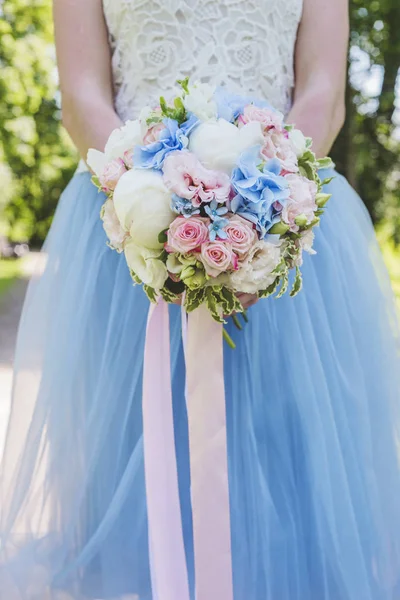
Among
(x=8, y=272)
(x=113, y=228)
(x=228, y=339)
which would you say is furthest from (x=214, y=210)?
(x=8, y=272)

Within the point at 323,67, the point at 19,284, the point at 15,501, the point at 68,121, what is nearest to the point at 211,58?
the point at 323,67

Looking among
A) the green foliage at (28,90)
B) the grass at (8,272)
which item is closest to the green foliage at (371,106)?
the green foliage at (28,90)

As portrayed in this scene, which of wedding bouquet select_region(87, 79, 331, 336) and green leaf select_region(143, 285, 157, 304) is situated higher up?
wedding bouquet select_region(87, 79, 331, 336)

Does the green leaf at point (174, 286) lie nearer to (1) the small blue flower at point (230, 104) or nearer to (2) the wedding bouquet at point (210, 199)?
(2) the wedding bouquet at point (210, 199)

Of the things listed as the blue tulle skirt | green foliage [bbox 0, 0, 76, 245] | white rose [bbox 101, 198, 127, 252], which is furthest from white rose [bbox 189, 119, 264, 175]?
green foliage [bbox 0, 0, 76, 245]

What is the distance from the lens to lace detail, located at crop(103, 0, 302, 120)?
179 centimetres

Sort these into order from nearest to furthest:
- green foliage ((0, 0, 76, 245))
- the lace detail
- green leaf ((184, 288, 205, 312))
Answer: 1. green leaf ((184, 288, 205, 312))
2. the lace detail
3. green foliage ((0, 0, 76, 245))

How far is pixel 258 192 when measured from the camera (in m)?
1.28

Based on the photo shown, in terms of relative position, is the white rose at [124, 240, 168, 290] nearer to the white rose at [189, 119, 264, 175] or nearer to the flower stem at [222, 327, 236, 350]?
the white rose at [189, 119, 264, 175]

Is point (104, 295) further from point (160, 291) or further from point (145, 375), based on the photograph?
point (160, 291)

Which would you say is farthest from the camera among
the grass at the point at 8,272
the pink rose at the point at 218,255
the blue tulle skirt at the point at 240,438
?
the grass at the point at 8,272

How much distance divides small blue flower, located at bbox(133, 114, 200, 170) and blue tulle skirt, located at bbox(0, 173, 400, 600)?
532 mm

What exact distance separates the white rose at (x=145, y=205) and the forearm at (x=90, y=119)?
15.8 inches

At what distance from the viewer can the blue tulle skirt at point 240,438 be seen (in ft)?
5.52
